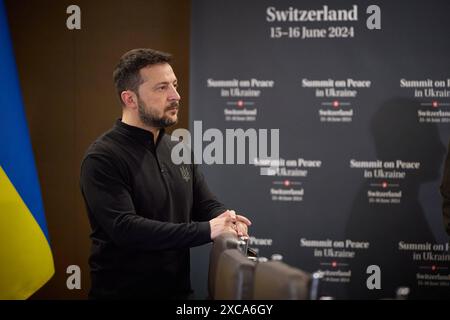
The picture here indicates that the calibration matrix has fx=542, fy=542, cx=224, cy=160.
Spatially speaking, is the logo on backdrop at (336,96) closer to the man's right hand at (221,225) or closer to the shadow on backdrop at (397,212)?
the shadow on backdrop at (397,212)

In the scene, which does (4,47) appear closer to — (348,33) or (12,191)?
(12,191)

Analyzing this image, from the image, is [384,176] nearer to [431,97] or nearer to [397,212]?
[397,212]

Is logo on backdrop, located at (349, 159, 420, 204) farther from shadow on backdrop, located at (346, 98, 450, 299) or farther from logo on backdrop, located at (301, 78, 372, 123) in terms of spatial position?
logo on backdrop, located at (301, 78, 372, 123)

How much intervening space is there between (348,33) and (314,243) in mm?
1451

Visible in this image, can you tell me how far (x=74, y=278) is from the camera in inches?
164

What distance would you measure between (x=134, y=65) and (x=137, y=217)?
30.5 inches

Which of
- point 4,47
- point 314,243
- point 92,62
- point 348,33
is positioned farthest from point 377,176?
point 4,47

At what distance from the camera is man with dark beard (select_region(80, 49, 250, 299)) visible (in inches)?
89.9

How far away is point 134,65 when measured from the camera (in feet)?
8.58

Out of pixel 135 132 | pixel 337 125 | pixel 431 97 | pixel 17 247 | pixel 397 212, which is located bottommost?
pixel 17 247

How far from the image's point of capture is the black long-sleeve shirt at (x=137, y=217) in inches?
89.5

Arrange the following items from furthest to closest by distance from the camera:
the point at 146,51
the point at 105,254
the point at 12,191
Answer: the point at 12,191 < the point at 146,51 < the point at 105,254

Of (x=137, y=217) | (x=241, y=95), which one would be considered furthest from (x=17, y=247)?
(x=241, y=95)

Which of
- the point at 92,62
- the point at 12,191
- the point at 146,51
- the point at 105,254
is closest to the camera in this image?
the point at 105,254
